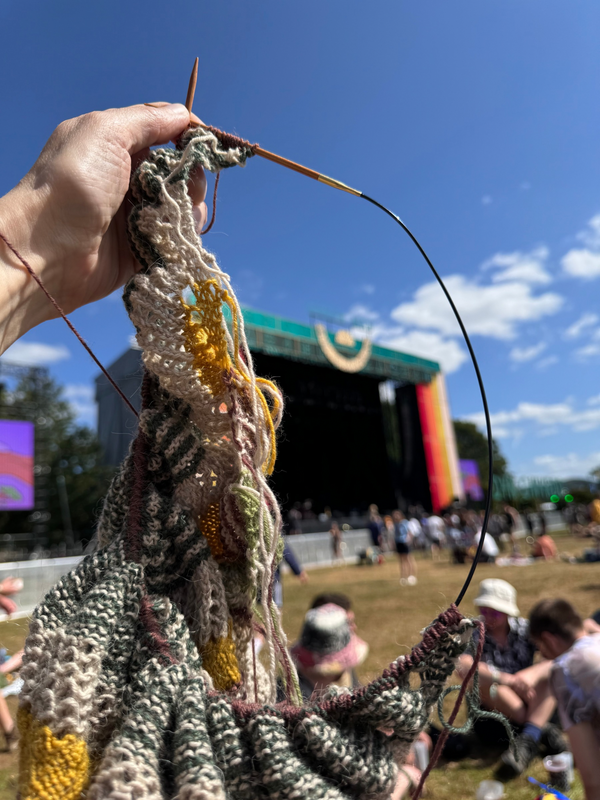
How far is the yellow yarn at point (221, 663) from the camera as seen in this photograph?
90cm

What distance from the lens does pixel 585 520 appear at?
69.7 feet

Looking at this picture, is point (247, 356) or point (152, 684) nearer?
point (152, 684)

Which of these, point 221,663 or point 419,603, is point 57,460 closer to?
point 419,603

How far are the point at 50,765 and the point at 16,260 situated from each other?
819mm

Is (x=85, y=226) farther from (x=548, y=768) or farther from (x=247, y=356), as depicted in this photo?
(x=548, y=768)

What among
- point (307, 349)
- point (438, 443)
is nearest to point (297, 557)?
point (307, 349)

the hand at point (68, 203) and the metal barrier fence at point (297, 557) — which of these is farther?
the metal barrier fence at point (297, 557)

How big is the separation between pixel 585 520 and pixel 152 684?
959 inches

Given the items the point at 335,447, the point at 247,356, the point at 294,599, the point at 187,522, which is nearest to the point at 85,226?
the point at 247,356

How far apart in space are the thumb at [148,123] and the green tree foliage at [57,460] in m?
20.8

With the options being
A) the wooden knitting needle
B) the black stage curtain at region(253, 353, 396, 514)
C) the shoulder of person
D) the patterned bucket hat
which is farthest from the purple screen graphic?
the wooden knitting needle

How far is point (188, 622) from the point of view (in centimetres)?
94

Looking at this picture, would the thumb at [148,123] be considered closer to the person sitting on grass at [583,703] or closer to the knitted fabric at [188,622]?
the knitted fabric at [188,622]

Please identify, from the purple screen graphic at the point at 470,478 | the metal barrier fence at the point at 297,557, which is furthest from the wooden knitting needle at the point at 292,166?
the purple screen graphic at the point at 470,478
